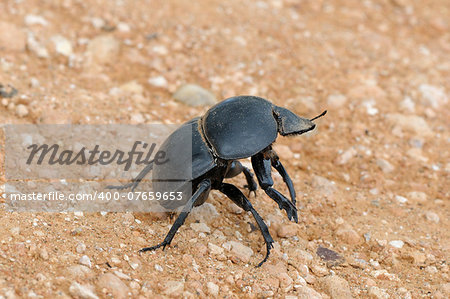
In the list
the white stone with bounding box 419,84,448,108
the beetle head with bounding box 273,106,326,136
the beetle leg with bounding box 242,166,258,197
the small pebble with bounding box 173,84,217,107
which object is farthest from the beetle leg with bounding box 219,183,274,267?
the white stone with bounding box 419,84,448,108

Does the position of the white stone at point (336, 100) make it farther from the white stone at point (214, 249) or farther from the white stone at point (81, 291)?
the white stone at point (81, 291)

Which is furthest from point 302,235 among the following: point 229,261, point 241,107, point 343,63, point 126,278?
point 343,63

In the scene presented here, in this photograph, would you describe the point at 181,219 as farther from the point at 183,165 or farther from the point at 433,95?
the point at 433,95

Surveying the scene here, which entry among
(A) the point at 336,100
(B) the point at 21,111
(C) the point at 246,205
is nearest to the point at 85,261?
(C) the point at 246,205

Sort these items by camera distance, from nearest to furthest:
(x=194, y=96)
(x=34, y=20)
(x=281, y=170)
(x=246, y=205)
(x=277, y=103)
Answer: (x=246, y=205) < (x=281, y=170) < (x=194, y=96) < (x=277, y=103) < (x=34, y=20)

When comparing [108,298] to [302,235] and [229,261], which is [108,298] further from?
[302,235]

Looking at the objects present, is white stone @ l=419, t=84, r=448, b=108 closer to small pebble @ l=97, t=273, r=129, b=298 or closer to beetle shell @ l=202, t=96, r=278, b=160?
beetle shell @ l=202, t=96, r=278, b=160
